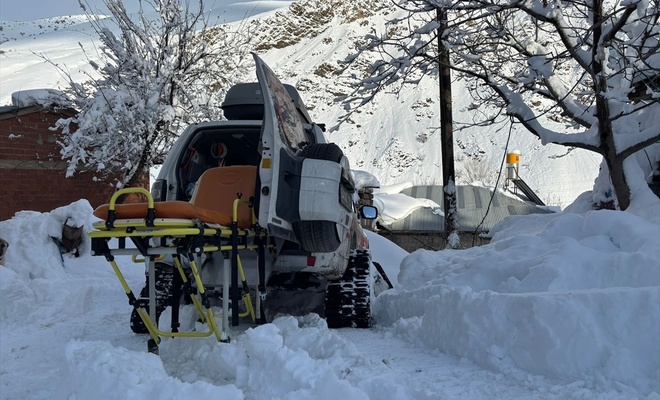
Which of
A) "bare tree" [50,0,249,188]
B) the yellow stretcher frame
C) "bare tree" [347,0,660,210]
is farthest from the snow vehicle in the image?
"bare tree" [50,0,249,188]

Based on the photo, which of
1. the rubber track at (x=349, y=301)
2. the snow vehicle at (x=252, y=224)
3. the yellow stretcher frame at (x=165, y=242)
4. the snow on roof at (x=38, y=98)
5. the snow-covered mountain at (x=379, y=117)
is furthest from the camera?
the snow-covered mountain at (x=379, y=117)

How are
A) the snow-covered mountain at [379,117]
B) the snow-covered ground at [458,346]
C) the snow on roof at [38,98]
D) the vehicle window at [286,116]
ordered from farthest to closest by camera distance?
the snow-covered mountain at [379,117]
the snow on roof at [38,98]
the vehicle window at [286,116]
the snow-covered ground at [458,346]

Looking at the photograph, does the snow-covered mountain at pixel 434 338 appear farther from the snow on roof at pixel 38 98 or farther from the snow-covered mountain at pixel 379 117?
the snow-covered mountain at pixel 379 117

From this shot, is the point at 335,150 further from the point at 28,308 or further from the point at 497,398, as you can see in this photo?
the point at 28,308

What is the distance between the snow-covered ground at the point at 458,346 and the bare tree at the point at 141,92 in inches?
377

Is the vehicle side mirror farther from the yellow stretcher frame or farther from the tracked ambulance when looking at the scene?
the yellow stretcher frame

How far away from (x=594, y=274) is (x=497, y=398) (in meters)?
1.68

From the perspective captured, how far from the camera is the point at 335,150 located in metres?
5.16

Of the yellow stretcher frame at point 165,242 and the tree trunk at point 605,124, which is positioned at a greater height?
the tree trunk at point 605,124

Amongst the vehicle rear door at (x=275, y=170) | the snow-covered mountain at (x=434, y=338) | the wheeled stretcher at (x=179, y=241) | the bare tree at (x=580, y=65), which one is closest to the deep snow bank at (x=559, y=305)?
the snow-covered mountain at (x=434, y=338)

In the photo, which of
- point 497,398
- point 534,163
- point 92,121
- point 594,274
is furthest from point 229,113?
point 534,163

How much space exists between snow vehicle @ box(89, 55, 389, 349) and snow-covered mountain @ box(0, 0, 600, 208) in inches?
1281

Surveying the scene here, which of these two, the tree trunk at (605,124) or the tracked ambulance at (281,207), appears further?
the tree trunk at (605,124)

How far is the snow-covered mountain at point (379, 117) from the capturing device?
52.4 metres
